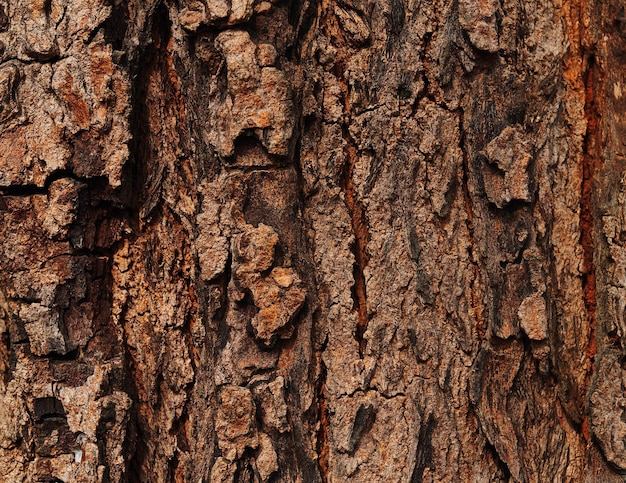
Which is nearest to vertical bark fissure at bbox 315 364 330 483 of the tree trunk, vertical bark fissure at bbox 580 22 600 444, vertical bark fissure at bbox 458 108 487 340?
the tree trunk

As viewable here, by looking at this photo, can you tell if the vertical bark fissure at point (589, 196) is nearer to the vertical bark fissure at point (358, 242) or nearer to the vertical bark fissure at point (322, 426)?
the vertical bark fissure at point (358, 242)

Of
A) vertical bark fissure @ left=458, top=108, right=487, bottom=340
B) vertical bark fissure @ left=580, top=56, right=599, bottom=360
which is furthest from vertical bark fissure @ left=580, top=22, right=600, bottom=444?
vertical bark fissure @ left=458, top=108, right=487, bottom=340

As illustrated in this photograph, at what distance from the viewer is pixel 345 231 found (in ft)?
5.01

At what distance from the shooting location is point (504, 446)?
4.94 feet

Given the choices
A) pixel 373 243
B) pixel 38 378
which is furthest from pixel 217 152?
pixel 38 378

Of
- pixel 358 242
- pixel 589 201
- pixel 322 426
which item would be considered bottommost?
pixel 322 426

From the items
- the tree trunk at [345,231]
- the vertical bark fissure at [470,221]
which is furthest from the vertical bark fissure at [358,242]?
the vertical bark fissure at [470,221]

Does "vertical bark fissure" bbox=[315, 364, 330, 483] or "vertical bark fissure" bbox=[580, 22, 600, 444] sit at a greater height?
"vertical bark fissure" bbox=[580, 22, 600, 444]

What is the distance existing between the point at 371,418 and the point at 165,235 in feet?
1.92

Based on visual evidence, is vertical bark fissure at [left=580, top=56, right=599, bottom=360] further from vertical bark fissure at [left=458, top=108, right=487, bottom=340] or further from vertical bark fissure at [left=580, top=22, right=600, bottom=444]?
vertical bark fissure at [left=458, top=108, right=487, bottom=340]

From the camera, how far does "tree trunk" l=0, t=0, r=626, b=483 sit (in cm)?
149

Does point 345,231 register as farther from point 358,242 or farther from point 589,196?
point 589,196

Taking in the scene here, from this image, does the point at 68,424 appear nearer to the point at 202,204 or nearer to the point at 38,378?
the point at 38,378

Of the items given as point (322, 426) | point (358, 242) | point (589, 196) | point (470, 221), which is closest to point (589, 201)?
point (589, 196)
